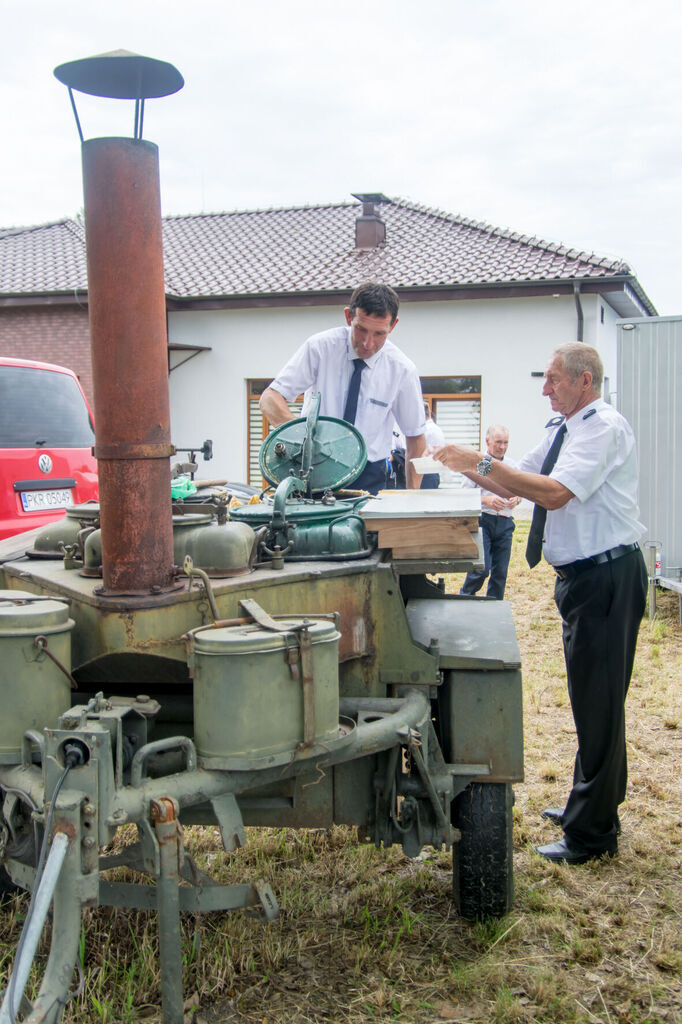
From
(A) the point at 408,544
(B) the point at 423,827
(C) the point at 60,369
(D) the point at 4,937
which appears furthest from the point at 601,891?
(C) the point at 60,369

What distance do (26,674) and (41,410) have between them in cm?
465

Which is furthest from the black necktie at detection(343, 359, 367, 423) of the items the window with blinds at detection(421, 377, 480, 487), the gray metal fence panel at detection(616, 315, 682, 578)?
the window with blinds at detection(421, 377, 480, 487)

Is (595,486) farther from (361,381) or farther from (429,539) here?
(361,381)

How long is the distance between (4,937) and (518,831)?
201cm

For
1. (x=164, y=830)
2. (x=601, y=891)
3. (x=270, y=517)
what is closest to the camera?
(x=164, y=830)

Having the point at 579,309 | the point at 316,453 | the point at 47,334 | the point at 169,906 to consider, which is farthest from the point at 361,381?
the point at 47,334

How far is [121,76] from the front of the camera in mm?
2861

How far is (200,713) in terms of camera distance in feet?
8.03

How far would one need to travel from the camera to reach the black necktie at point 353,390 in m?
4.73

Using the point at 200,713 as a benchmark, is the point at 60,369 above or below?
above

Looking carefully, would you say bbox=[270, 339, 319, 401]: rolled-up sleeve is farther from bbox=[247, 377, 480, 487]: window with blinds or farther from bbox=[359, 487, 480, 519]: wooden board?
bbox=[247, 377, 480, 487]: window with blinds

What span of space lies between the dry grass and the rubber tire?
80mm

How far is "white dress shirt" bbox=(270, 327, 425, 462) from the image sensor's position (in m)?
4.75

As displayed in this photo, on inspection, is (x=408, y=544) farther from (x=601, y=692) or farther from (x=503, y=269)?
(x=503, y=269)
